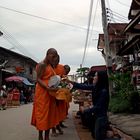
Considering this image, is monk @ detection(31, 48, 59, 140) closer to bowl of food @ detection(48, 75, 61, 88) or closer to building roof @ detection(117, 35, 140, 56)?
bowl of food @ detection(48, 75, 61, 88)

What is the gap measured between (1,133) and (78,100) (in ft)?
11.8

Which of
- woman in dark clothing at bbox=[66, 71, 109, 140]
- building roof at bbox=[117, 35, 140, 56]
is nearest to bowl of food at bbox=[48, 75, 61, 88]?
woman in dark clothing at bbox=[66, 71, 109, 140]

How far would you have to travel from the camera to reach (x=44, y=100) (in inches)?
333

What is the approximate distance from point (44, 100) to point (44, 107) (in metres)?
0.13

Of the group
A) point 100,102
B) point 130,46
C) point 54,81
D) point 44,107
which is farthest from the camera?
point 130,46

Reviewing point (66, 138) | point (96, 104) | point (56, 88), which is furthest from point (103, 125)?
point (66, 138)

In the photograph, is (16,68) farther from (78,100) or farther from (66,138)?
(66,138)

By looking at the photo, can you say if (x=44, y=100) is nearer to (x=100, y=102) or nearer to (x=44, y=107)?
(x=44, y=107)

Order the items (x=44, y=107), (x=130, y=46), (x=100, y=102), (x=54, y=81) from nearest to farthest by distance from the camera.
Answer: (x=100, y=102) < (x=54, y=81) < (x=44, y=107) < (x=130, y=46)

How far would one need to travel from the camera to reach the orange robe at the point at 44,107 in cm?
841

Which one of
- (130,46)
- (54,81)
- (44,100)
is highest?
(130,46)

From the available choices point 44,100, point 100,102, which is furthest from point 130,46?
point 100,102

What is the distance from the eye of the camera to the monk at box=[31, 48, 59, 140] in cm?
841

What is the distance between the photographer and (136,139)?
9.21 metres
